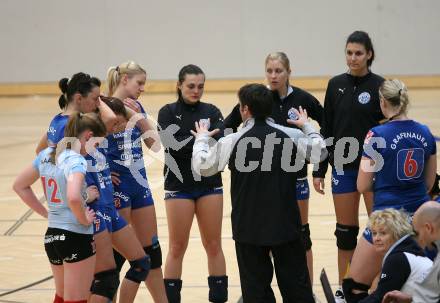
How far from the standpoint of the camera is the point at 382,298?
15.2ft

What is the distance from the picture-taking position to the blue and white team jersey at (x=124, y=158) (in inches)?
241

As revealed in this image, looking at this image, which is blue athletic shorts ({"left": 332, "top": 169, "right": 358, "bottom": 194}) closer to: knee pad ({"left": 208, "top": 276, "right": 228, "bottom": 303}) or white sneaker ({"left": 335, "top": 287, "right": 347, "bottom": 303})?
white sneaker ({"left": 335, "top": 287, "right": 347, "bottom": 303})

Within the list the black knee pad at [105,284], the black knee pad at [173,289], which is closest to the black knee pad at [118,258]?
the black knee pad at [173,289]

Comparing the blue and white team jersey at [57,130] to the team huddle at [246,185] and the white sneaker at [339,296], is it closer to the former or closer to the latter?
the team huddle at [246,185]

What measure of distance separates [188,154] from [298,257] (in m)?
1.64

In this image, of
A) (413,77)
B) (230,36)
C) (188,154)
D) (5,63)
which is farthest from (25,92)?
(188,154)

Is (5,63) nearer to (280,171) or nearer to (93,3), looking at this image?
(93,3)

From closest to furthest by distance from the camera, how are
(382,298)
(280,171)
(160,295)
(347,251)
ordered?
(382,298)
(280,171)
(160,295)
(347,251)

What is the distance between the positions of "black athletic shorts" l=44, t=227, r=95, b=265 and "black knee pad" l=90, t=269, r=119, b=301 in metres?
0.35

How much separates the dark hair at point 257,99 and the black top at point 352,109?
1482 mm

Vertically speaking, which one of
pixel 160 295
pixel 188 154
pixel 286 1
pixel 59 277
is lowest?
pixel 160 295

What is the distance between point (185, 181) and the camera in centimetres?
643

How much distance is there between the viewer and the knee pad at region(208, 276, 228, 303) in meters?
6.60

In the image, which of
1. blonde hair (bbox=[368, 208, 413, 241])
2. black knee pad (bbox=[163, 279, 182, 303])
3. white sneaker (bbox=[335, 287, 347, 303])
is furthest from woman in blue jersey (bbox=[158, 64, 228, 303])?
blonde hair (bbox=[368, 208, 413, 241])
